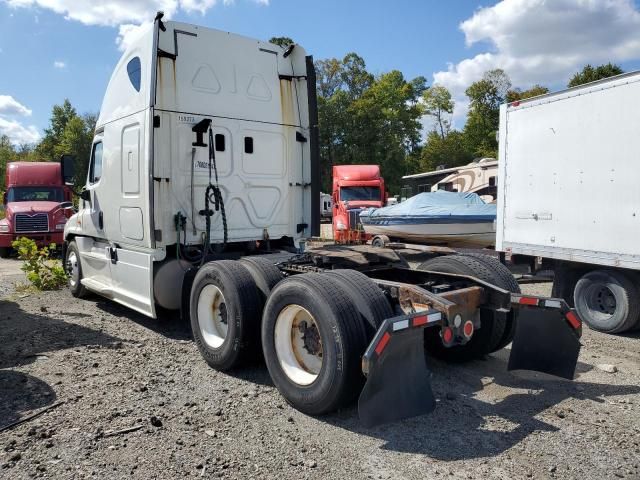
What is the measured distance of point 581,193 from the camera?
7.12m

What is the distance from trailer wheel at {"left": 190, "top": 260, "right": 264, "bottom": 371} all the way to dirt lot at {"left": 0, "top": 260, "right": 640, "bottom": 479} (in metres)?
0.22

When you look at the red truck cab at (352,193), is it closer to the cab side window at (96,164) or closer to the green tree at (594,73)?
the cab side window at (96,164)

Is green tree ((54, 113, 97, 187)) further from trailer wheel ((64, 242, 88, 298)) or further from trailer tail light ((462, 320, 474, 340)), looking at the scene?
trailer tail light ((462, 320, 474, 340))

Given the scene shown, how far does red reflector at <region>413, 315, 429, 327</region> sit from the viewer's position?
377 cm

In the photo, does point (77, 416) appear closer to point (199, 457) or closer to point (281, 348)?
point (199, 457)

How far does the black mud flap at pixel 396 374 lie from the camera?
3.58 meters

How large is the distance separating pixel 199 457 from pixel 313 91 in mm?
5204

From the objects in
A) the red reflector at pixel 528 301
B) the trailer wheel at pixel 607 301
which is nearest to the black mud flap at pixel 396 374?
the red reflector at pixel 528 301

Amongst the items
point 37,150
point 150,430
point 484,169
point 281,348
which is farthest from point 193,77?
point 37,150

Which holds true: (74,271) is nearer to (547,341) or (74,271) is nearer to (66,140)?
(547,341)

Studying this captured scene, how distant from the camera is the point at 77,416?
4.11 meters

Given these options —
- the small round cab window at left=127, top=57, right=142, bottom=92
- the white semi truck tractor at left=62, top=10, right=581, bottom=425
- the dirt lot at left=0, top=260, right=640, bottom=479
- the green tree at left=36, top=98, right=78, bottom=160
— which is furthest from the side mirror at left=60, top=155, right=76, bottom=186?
the green tree at left=36, top=98, right=78, bottom=160

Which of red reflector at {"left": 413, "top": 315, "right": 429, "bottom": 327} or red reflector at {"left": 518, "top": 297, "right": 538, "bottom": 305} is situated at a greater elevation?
red reflector at {"left": 518, "top": 297, "right": 538, "bottom": 305}

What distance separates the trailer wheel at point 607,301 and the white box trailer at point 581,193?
1cm
